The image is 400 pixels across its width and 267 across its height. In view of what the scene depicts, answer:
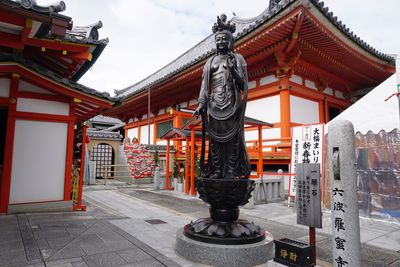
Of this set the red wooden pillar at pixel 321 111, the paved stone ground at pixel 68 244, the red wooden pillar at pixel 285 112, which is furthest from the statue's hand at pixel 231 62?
the red wooden pillar at pixel 321 111

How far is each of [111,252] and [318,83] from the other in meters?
12.1

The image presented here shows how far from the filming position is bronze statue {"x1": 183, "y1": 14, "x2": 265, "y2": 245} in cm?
431

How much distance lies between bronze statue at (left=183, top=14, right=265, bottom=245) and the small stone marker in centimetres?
83

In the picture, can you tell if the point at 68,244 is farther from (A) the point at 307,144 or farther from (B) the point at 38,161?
(A) the point at 307,144

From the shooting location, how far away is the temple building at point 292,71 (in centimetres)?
931

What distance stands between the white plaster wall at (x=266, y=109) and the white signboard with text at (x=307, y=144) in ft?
9.61

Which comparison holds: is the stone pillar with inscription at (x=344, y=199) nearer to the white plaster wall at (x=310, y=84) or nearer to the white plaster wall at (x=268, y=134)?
the white plaster wall at (x=268, y=134)

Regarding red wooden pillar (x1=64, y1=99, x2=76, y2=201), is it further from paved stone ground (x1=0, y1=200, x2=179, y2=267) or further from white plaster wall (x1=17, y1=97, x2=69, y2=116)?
paved stone ground (x1=0, y1=200, x2=179, y2=267)

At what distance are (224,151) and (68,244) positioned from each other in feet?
9.73

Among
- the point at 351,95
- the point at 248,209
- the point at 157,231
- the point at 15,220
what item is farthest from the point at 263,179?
the point at 351,95

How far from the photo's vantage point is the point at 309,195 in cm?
378

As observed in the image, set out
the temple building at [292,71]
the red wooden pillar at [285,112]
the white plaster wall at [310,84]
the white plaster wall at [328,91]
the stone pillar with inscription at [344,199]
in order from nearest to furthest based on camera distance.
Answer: the stone pillar with inscription at [344,199] → the temple building at [292,71] → the red wooden pillar at [285,112] → the white plaster wall at [310,84] → the white plaster wall at [328,91]

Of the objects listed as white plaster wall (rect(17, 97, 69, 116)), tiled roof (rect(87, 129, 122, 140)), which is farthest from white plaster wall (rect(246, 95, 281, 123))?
tiled roof (rect(87, 129, 122, 140))

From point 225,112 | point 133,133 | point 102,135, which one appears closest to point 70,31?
point 225,112
